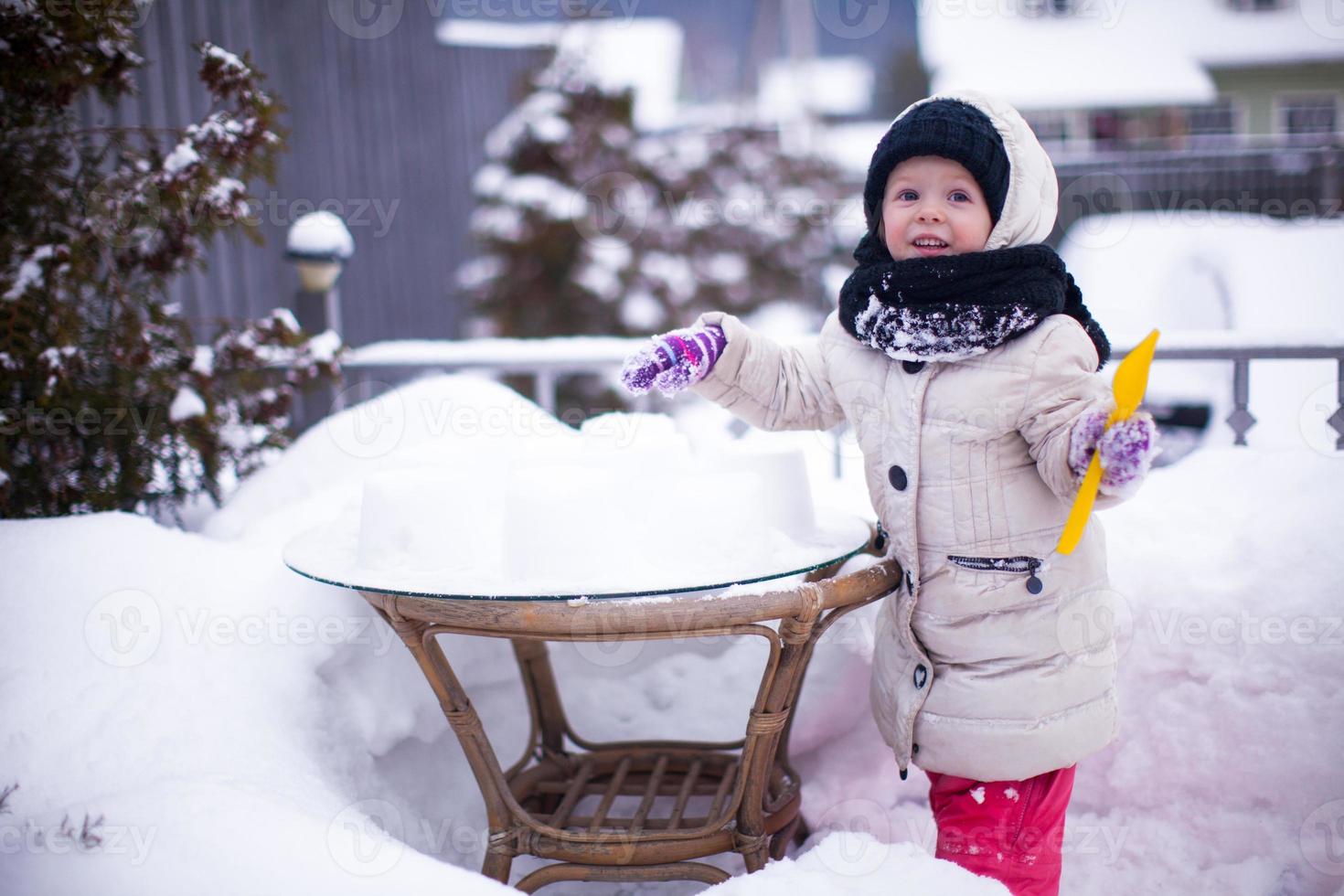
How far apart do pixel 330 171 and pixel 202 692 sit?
210 inches

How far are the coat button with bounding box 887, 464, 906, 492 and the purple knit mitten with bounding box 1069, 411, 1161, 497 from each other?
1.08ft

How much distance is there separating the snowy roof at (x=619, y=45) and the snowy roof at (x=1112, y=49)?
511 centimetres

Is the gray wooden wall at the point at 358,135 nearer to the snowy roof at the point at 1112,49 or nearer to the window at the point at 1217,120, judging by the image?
the snowy roof at the point at 1112,49

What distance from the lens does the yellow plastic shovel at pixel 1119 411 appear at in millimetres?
1259

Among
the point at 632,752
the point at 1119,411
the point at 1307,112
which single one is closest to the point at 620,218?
the point at 632,752

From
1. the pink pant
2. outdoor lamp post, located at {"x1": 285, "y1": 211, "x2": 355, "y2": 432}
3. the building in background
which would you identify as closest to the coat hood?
the pink pant

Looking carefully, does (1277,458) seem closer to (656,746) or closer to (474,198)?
(656,746)

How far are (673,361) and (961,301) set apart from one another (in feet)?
1.59

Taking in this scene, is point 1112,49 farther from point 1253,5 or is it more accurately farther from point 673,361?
point 673,361

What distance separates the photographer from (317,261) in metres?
3.50

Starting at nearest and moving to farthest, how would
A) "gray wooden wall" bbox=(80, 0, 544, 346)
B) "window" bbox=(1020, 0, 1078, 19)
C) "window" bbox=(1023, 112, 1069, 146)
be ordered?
"gray wooden wall" bbox=(80, 0, 544, 346) < "window" bbox=(1023, 112, 1069, 146) < "window" bbox=(1020, 0, 1078, 19)

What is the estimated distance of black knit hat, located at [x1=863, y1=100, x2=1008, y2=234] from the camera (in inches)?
58.0

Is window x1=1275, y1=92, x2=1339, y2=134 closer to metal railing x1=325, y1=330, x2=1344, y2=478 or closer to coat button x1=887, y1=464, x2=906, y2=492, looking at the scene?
metal railing x1=325, y1=330, x2=1344, y2=478

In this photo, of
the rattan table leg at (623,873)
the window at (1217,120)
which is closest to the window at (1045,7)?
the window at (1217,120)
